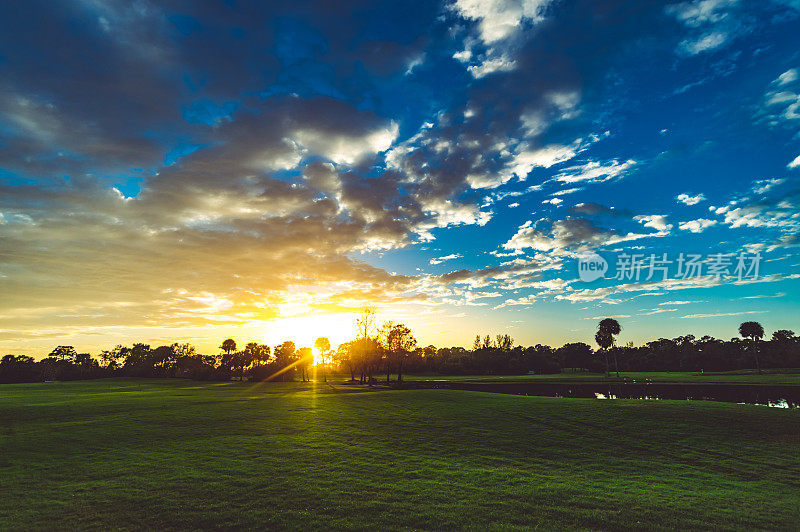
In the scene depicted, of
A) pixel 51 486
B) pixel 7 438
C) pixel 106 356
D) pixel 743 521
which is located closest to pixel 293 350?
pixel 106 356

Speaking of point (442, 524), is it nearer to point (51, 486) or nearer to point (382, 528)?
point (382, 528)

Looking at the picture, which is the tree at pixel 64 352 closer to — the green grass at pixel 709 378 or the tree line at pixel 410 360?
the tree line at pixel 410 360

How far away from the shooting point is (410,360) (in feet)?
509

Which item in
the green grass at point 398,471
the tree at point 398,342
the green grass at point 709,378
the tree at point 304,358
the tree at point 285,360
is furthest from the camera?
the tree at point 304,358

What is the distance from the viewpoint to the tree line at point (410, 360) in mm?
135625

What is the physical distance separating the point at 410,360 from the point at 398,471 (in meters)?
141

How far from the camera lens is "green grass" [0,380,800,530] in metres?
12.7

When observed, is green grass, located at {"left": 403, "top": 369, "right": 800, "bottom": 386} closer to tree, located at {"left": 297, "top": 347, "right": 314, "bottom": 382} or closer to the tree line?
the tree line

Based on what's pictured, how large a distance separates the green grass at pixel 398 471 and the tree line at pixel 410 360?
7069 centimetres

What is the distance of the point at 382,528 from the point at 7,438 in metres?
28.3

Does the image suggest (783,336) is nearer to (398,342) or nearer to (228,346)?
Answer: (398,342)

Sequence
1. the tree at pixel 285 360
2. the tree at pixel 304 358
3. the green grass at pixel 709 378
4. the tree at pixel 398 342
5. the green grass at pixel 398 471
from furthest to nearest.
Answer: the tree at pixel 304 358 → the tree at pixel 285 360 → the tree at pixel 398 342 → the green grass at pixel 709 378 → the green grass at pixel 398 471

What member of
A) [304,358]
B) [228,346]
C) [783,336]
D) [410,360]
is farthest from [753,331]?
[228,346]

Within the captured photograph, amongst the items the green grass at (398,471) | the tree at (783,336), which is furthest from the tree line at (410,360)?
the green grass at (398,471)
